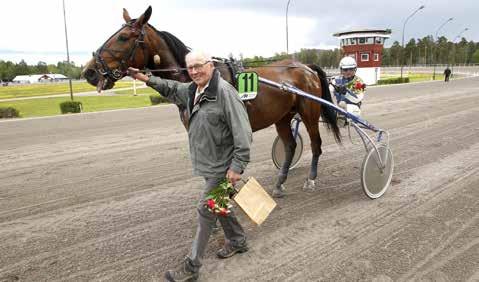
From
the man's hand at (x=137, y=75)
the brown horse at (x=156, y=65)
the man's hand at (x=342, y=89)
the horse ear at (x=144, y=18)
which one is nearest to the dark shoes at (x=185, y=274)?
the brown horse at (x=156, y=65)

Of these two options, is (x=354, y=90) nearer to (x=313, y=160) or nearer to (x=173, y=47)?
(x=313, y=160)

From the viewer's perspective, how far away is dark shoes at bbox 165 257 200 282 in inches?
109

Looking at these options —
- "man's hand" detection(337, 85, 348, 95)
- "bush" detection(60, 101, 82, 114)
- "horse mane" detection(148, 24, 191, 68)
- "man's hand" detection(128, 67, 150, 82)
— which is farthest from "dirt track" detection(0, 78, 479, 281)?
"bush" detection(60, 101, 82, 114)

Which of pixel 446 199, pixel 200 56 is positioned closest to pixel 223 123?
pixel 200 56

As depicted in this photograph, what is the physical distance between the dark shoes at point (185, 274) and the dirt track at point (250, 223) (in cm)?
14

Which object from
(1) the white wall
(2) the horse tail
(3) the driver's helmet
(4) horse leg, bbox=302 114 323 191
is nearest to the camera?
(4) horse leg, bbox=302 114 323 191

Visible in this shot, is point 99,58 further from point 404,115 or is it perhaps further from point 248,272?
point 404,115

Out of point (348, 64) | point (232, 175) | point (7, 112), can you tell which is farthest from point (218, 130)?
point (7, 112)

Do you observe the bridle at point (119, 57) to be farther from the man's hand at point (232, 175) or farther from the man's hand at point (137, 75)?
the man's hand at point (232, 175)

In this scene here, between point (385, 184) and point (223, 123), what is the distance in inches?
110

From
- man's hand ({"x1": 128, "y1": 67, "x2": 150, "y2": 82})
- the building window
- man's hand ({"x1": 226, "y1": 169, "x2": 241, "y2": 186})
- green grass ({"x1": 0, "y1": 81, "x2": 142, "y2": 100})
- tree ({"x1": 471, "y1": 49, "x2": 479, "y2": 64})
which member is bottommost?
man's hand ({"x1": 226, "y1": 169, "x2": 241, "y2": 186})

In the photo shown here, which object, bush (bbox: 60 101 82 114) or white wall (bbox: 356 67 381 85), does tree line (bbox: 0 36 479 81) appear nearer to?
white wall (bbox: 356 67 381 85)

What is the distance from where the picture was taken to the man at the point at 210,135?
2.61 metres

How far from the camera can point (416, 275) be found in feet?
9.36
